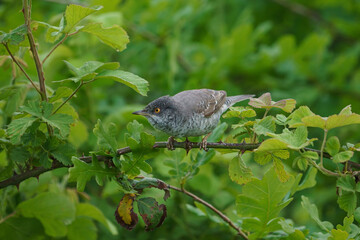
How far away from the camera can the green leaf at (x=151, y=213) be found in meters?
2.09

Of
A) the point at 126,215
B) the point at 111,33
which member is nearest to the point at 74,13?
the point at 111,33

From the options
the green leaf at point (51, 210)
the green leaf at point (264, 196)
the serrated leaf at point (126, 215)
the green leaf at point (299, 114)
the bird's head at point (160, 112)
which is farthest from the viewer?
the bird's head at point (160, 112)

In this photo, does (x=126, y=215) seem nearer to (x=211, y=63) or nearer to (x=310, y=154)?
(x=310, y=154)

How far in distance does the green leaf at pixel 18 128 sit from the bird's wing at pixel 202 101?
140 centimetres

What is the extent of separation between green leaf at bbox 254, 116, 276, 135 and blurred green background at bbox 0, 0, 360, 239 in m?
1.31

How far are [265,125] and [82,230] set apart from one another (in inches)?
55.1

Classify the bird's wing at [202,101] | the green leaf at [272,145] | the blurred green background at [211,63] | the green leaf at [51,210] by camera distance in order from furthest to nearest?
the blurred green background at [211,63], the bird's wing at [202,101], the green leaf at [51,210], the green leaf at [272,145]

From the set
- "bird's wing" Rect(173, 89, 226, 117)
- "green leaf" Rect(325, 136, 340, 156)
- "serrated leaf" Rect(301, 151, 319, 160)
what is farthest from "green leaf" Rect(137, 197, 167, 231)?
"bird's wing" Rect(173, 89, 226, 117)

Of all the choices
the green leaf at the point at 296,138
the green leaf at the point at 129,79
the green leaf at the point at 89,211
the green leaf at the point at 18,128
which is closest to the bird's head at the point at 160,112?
the green leaf at the point at 89,211

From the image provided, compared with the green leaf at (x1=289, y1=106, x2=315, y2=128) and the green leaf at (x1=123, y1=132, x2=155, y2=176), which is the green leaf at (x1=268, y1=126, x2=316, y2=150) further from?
the green leaf at (x1=123, y1=132, x2=155, y2=176)

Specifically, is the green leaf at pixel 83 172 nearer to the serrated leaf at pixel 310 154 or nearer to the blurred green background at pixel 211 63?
the serrated leaf at pixel 310 154

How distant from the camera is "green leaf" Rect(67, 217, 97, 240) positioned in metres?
2.86

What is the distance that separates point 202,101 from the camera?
339 centimetres

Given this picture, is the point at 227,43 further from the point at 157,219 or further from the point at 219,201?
the point at 157,219
